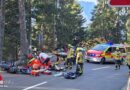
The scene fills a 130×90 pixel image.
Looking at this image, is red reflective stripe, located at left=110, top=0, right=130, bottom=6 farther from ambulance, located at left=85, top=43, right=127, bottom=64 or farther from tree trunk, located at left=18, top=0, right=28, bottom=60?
ambulance, located at left=85, top=43, right=127, bottom=64

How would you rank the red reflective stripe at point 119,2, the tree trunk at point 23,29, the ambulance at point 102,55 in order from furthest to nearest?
the ambulance at point 102,55, the tree trunk at point 23,29, the red reflective stripe at point 119,2

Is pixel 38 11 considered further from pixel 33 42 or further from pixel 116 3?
pixel 116 3

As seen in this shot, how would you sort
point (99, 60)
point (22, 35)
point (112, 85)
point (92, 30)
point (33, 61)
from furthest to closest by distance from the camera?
point (92, 30), point (99, 60), point (22, 35), point (33, 61), point (112, 85)

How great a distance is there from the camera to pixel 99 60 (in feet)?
107

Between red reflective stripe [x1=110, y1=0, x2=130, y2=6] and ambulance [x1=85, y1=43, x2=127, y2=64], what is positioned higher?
red reflective stripe [x1=110, y1=0, x2=130, y2=6]

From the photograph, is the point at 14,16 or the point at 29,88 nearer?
the point at 29,88

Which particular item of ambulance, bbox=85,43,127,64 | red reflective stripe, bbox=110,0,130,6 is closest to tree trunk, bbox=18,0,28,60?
ambulance, bbox=85,43,127,64

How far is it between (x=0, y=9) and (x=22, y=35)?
2.38 meters

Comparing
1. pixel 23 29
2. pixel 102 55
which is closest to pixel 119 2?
pixel 23 29

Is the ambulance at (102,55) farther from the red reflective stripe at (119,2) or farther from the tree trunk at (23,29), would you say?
the red reflective stripe at (119,2)

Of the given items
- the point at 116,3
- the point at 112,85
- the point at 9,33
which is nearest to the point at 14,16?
the point at 9,33

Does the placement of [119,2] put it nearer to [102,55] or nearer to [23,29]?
[23,29]

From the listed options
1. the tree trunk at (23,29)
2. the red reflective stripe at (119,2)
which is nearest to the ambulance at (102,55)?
the tree trunk at (23,29)

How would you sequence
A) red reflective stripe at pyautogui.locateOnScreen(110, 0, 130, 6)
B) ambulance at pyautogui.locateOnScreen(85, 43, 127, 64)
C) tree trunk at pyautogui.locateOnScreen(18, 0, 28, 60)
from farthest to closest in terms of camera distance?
1. ambulance at pyautogui.locateOnScreen(85, 43, 127, 64)
2. tree trunk at pyautogui.locateOnScreen(18, 0, 28, 60)
3. red reflective stripe at pyautogui.locateOnScreen(110, 0, 130, 6)
